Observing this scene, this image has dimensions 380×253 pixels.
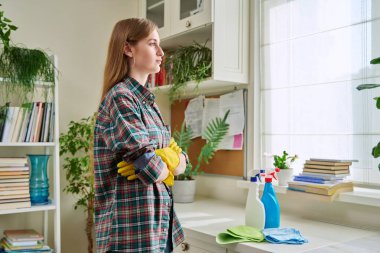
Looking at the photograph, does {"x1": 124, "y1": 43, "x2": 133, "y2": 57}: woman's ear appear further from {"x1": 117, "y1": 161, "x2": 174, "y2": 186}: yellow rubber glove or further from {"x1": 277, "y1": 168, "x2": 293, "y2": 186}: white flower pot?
{"x1": 277, "y1": 168, "x2": 293, "y2": 186}: white flower pot

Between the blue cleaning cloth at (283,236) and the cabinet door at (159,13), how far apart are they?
1.47 m

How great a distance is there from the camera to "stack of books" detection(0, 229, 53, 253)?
2.12 metres

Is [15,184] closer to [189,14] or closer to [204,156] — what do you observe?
[204,156]

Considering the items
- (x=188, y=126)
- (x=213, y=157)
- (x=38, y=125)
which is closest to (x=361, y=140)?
(x=213, y=157)

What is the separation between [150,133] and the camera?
1412 mm

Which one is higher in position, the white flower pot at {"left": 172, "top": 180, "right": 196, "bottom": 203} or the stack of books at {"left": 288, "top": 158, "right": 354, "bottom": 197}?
the stack of books at {"left": 288, "top": 158, "right": 354, "bottom": 197}

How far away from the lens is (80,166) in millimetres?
2494

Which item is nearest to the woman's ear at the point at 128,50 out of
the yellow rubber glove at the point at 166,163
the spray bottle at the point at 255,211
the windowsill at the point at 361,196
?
the yellow rubber glove at the point at 166,163

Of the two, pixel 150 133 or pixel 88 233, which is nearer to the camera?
pixel 150 133

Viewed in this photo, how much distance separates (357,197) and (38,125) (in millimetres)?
1713

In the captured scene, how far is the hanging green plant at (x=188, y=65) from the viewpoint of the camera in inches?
93.0

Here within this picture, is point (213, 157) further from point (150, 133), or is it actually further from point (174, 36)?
point (150, 133)

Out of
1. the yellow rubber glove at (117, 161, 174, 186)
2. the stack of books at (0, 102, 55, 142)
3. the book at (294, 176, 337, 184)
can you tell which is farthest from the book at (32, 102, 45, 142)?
the book at (294, 176, 337, 184)

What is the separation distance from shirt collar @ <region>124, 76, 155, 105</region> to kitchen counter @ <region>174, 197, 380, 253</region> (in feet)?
2.13
